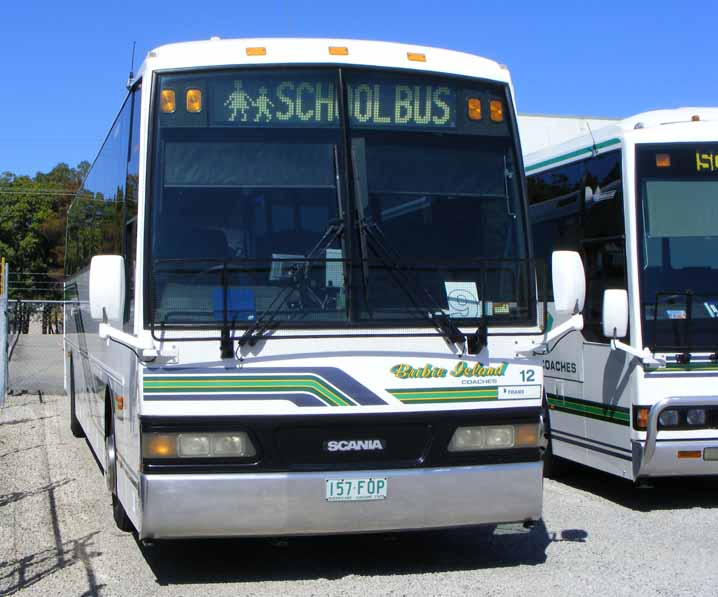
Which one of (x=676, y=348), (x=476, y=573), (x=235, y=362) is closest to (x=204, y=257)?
(x=235, y=362)

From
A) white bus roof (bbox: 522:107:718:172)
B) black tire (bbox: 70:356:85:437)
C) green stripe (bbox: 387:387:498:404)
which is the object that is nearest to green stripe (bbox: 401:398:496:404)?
green stripe (bbox: 387:387:498:404)

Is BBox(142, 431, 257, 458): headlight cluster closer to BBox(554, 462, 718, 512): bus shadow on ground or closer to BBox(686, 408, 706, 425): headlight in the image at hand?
BBox(686, 408, 706, 425): headlight

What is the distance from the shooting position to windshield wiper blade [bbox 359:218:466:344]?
6.39 m

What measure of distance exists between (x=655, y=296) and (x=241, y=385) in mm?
4218

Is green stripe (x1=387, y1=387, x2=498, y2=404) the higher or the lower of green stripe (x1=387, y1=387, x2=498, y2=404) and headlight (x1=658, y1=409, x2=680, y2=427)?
the higher

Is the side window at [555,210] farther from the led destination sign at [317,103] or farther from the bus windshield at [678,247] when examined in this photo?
the led destination sign at [317,103]

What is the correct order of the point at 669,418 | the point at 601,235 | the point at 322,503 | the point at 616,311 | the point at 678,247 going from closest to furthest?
the point at 322,503 → the point at 616,311 → the point at 669,418 → the point at 678,247 → the point at 601,235

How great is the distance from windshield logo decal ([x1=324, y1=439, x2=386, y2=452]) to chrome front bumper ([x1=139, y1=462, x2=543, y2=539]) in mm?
145

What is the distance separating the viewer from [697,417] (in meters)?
8.74

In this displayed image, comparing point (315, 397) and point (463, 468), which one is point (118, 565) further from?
point (463, 468)

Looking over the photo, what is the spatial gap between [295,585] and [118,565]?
136 cm

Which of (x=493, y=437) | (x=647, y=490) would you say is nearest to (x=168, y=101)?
(x=493, y=437)

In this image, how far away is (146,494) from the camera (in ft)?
19.8

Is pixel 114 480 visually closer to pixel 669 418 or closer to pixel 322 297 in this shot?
pixel 322 297
